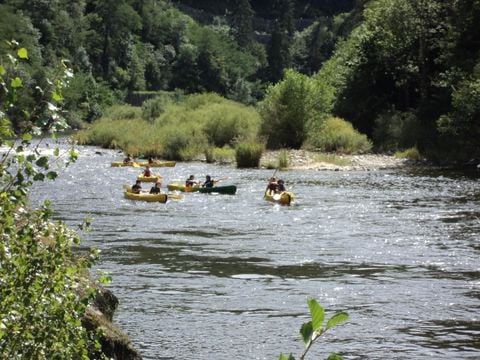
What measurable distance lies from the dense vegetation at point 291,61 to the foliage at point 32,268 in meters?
0.46

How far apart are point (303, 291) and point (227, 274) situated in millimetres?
2105

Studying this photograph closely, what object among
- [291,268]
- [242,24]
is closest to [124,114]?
[291,268]

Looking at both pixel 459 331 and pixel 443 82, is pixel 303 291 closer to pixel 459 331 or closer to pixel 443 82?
pixel 459 331

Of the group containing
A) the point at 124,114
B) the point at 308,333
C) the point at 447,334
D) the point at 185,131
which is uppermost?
the point at 124,114

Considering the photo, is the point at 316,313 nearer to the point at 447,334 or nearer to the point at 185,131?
the point at 447,334

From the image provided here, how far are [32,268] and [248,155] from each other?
A: 123ft

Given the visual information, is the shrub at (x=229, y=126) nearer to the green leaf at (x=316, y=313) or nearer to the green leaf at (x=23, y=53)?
the green leaf at (x=23, y=53)

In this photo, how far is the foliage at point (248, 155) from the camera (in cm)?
4281

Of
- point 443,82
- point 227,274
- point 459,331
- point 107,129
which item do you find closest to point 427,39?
point 443,82

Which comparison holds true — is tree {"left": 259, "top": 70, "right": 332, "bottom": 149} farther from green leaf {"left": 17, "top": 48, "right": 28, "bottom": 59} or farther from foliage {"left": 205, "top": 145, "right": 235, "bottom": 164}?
green leaf {"left": 17, "top": 48, "right": 28, "bottom": 59}

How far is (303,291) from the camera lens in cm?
1518

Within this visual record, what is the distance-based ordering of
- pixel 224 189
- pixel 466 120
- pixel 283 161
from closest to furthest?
pixel 224 189 < pixel 466 120 < pixel 283 161

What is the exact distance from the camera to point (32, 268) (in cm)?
538

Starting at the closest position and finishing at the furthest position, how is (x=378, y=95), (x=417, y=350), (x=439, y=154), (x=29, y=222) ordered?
1. (x=29, y=222)
2. (x=417, y=350)
3. (x=439, y=154)
4. (x=378, y=95)
